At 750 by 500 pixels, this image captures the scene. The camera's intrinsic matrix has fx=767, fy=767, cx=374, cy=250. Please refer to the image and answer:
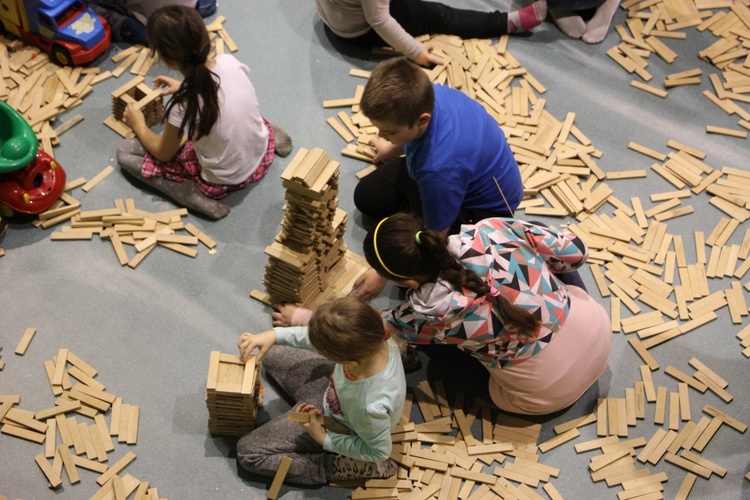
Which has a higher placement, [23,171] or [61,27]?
[61,27]

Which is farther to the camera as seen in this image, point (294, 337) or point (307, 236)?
point (307, 236)

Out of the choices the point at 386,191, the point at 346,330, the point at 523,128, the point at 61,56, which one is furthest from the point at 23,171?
the point at 523,128

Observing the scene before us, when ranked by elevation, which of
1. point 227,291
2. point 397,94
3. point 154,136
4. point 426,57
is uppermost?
point 397,94

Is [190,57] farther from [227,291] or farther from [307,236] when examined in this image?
[227,291]

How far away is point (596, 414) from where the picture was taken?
3.02 m

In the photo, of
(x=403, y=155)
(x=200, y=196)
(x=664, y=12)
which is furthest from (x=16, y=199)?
(x=664, y=12)

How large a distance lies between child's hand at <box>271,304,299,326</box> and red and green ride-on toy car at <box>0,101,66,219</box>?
114 cm

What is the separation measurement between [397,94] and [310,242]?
68 centimetres

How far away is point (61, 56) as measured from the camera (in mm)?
3867

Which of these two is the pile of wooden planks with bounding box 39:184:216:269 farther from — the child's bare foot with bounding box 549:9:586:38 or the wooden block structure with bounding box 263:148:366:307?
the child's bare foot with bounding box 549:9:586:38

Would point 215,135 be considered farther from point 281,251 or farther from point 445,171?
point 445,171

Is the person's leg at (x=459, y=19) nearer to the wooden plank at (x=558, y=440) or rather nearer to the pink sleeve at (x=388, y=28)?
the pink sleeve at (x=388, y=28)

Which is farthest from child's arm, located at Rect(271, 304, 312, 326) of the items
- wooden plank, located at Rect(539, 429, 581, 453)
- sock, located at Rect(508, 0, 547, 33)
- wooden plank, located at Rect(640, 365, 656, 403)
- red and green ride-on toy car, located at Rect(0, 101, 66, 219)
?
sock, located at Rect(508, 0, 547, 33)

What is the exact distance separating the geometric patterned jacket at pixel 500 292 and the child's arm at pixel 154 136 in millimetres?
1295
